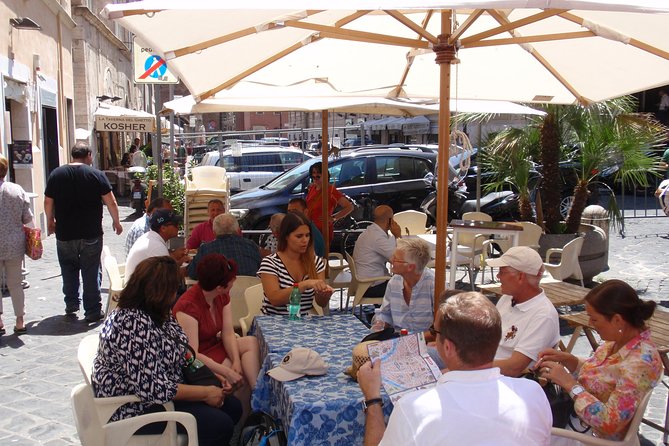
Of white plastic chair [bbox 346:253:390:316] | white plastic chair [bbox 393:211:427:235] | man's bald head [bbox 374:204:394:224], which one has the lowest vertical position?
white plastic chair [bbox 346:253:390:316]

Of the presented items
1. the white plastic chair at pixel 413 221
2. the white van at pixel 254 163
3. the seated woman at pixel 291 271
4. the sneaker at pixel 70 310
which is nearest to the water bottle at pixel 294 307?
the seated woman at pixel 291 271

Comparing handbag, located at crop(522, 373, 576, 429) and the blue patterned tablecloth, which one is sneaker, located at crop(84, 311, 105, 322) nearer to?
the blue patterned tablecloth

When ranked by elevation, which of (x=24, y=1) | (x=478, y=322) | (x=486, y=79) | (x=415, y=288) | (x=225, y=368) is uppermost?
(x=24, y=1)

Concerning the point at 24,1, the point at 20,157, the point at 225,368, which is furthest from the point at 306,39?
the point at 24,1

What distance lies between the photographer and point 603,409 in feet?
9.60

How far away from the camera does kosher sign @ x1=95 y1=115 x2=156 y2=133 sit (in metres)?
15.1

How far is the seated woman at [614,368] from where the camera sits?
2.91 meters

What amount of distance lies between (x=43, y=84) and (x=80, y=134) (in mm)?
4683

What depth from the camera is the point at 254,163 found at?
1680 centimetres

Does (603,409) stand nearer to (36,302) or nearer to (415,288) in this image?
(415,288)

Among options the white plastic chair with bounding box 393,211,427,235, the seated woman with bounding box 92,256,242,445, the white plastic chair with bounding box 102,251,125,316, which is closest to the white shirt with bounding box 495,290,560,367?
the seated woman with bounding box 92,256,242,445

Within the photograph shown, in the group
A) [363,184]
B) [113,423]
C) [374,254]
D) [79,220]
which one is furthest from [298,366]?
[363,184]

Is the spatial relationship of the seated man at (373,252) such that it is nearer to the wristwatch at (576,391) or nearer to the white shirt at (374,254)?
the white shirt at (374,254)

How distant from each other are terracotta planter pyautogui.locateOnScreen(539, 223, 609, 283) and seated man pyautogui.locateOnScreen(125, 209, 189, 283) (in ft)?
14.7
